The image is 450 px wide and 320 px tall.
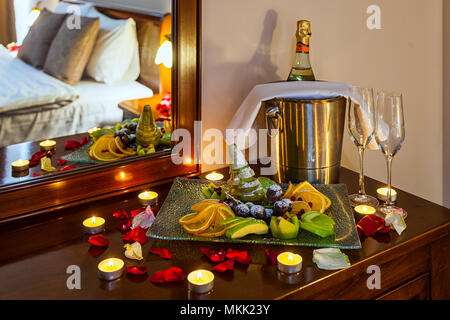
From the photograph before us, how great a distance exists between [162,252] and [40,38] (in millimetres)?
468

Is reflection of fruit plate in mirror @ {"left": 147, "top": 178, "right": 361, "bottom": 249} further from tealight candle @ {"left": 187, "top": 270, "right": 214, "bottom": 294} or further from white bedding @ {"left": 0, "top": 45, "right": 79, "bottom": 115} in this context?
white bedding @ {"left": 0, "top": 45, "right": 79, "bottom": 115}

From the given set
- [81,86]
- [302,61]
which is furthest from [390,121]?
[81,86]

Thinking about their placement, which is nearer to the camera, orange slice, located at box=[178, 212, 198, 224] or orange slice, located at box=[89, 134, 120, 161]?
orange slice, located at box=[178, 212, 198, 224]

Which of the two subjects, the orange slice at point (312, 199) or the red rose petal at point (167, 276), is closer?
the red rose petal at point (167, 276)

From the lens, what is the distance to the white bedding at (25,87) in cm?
85

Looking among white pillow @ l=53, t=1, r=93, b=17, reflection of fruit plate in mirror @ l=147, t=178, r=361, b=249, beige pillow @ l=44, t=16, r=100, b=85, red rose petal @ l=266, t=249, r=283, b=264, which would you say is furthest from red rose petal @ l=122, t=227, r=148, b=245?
white pillow @ l=53, t=1, r=93, b=17

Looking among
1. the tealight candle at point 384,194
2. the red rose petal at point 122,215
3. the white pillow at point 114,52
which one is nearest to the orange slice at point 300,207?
the tealight candle at point 384,194

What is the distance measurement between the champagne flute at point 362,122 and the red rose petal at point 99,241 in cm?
52

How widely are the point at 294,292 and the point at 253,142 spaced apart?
0.65 meters

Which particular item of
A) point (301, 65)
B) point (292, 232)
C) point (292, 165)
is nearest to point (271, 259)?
point (292, 232)

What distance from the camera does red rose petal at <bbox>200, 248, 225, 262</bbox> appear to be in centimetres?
76

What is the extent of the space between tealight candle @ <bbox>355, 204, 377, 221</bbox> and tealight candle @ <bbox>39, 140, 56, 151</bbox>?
63 centimetres

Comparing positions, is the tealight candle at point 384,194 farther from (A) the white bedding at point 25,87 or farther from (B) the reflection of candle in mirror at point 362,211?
(A) the white bedding at point 25,87

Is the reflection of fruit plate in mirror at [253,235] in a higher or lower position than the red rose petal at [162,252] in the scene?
higher
